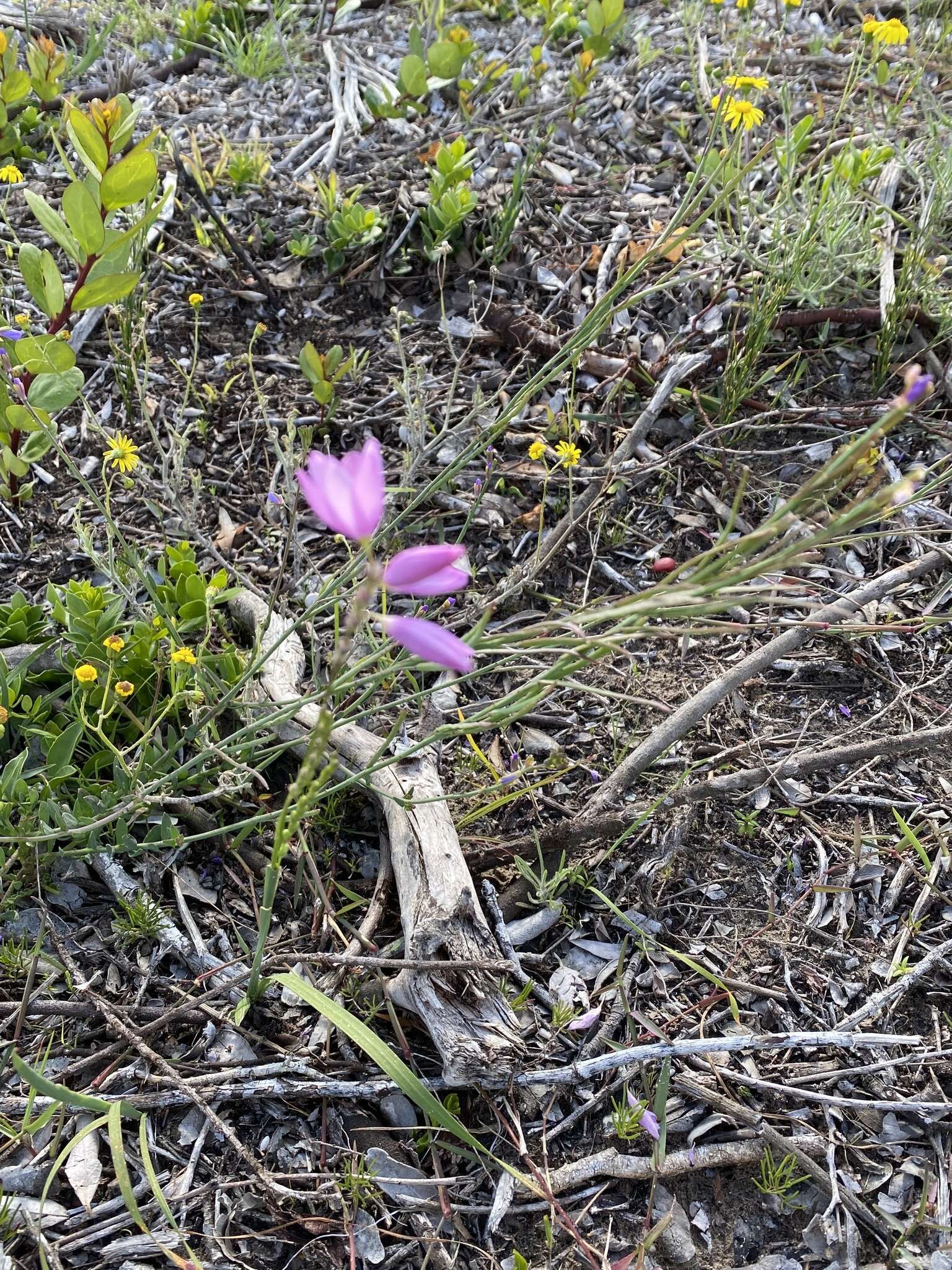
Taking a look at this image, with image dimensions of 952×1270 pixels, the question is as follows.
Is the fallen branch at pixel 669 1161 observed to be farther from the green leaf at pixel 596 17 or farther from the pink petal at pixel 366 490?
the green leaf at pixel 596 17

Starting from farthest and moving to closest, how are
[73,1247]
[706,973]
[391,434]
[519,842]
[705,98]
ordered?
[705,98]
[391,434]
[519,842]
[706,973]
[73,1247]

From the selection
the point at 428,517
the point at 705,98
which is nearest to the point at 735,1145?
the point at 428,517

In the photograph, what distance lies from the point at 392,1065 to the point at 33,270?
1.75 m

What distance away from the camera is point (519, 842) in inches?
77.5

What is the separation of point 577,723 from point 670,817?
32cm

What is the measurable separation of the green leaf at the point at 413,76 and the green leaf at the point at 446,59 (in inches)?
1.4

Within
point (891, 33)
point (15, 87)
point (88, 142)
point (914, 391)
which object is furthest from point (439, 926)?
point (891, 33)

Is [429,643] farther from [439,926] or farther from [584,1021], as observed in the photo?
[584,1021]

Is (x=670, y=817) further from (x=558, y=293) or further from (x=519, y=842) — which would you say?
(x=558, y=293)

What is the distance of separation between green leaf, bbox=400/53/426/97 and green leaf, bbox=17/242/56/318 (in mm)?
1752

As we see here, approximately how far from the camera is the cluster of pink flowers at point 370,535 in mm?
924

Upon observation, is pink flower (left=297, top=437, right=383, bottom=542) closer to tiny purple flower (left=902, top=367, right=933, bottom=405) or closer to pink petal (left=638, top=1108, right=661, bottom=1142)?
tiny purple flower (left=902, top=367, right=933, bottom=405)

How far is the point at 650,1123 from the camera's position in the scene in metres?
1.66

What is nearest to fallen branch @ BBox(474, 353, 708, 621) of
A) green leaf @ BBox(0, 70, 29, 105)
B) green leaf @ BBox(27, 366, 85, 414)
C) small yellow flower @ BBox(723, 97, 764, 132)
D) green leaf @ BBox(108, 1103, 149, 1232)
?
small yellow flower @ BBox(723, 97, 764, 132)
